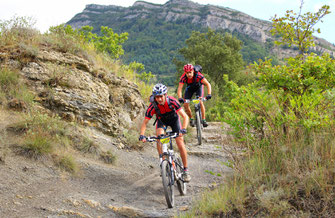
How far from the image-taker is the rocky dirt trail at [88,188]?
4.49 metres

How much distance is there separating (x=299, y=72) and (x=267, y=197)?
98.4 inches

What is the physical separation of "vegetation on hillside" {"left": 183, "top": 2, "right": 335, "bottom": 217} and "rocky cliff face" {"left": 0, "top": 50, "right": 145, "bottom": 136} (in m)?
4.84

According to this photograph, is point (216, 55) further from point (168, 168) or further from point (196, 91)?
point (168, 168)

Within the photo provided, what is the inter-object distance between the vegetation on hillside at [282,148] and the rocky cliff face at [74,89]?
15.9 feet

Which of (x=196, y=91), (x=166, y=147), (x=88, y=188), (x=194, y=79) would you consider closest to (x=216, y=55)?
(x=196, y=91)

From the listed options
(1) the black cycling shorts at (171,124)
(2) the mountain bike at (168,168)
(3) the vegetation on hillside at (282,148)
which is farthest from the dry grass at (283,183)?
(1) the black cycling shorts at (171,124)

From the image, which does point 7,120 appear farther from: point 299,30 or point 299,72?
point 299,30

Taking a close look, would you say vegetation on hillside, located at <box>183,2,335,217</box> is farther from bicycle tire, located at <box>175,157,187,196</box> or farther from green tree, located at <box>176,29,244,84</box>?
green tree, located at <box>176,29,244,84</box>

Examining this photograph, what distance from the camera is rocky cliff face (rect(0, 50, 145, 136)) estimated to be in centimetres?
798

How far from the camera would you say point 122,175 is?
23.4ft

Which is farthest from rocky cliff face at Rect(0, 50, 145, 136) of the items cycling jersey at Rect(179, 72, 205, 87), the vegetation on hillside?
the vegetation on hillside

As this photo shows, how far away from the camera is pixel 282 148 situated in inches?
169

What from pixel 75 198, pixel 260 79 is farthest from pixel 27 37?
pixel 260 79

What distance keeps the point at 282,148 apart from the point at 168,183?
2.25 metres
